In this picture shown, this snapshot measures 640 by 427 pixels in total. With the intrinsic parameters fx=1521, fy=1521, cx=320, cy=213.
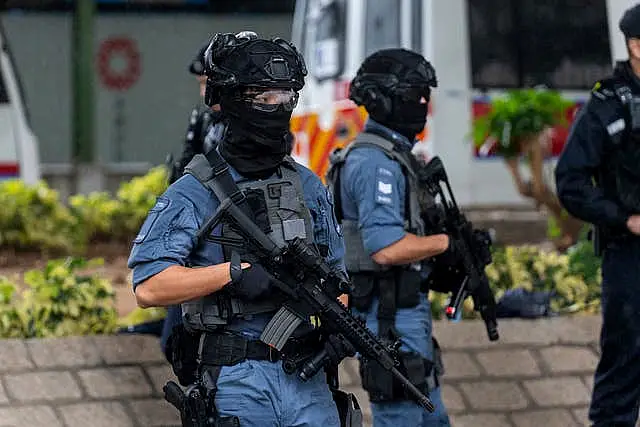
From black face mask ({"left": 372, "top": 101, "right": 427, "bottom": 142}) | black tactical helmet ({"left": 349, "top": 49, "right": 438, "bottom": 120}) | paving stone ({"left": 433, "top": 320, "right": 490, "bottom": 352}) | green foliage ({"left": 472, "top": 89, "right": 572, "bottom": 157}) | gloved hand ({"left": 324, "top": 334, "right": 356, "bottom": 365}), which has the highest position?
black tactical helmet ({"left": 349, "top": 49, "right": 438, "bottom": 120})

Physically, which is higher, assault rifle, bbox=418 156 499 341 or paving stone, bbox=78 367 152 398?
assault rifle, bbox=418 156 499 341

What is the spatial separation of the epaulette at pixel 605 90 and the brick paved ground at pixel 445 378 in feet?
5.12

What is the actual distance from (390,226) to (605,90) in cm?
129

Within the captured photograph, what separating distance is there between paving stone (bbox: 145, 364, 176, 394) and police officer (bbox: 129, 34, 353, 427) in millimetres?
2495

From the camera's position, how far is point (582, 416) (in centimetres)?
716

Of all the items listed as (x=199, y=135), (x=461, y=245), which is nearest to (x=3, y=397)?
(x=199, y=135)

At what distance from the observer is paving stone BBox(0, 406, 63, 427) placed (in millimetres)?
6371

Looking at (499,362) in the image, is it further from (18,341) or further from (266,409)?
(266,409)

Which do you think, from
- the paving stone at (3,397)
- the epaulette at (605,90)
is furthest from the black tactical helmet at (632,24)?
the paving stone at (3,397)

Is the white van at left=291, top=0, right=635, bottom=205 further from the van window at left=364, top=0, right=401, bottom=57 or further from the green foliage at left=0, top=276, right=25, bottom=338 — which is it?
the green foliage at left=0, top=276, right=25, bottom=338

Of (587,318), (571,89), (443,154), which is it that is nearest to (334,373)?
Answer: (587,318)

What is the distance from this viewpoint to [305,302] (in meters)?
4.17

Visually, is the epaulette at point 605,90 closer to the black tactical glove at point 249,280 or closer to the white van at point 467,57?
the black tactical glove at point 249,280

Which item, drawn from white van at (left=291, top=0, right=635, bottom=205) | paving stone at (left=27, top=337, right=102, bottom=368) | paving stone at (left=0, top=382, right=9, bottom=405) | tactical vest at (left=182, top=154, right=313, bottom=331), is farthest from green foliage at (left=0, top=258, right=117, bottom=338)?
white van at (left=291, top=0, right=635, bottom=205)
